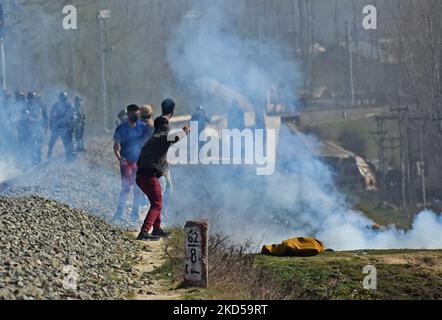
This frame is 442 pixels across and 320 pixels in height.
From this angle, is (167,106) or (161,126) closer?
(161,126)

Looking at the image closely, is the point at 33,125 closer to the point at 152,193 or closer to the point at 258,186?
the point at 258,186

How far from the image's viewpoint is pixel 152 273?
34.8ft

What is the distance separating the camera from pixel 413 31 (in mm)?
41406

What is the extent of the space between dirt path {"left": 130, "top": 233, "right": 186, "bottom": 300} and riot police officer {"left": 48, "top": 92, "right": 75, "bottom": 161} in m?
11.0

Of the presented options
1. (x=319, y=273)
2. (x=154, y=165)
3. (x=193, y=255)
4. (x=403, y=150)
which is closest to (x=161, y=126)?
(x=154, y=165)

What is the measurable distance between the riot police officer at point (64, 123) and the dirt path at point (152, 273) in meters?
11.0

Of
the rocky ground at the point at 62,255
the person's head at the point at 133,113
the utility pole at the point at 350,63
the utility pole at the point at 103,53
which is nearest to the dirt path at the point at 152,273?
the rocky ground at the point at 62,255

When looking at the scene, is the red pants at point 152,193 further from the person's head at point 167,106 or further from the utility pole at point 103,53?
the utility pole at point 103,53

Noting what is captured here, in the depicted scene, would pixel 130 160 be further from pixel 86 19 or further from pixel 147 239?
pixel 86 19

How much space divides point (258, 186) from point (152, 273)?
15964 millimetres

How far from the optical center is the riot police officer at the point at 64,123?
2358 centimetres

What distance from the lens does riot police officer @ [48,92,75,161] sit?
Answer: 2358 cm

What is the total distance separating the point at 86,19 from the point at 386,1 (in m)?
12.2
